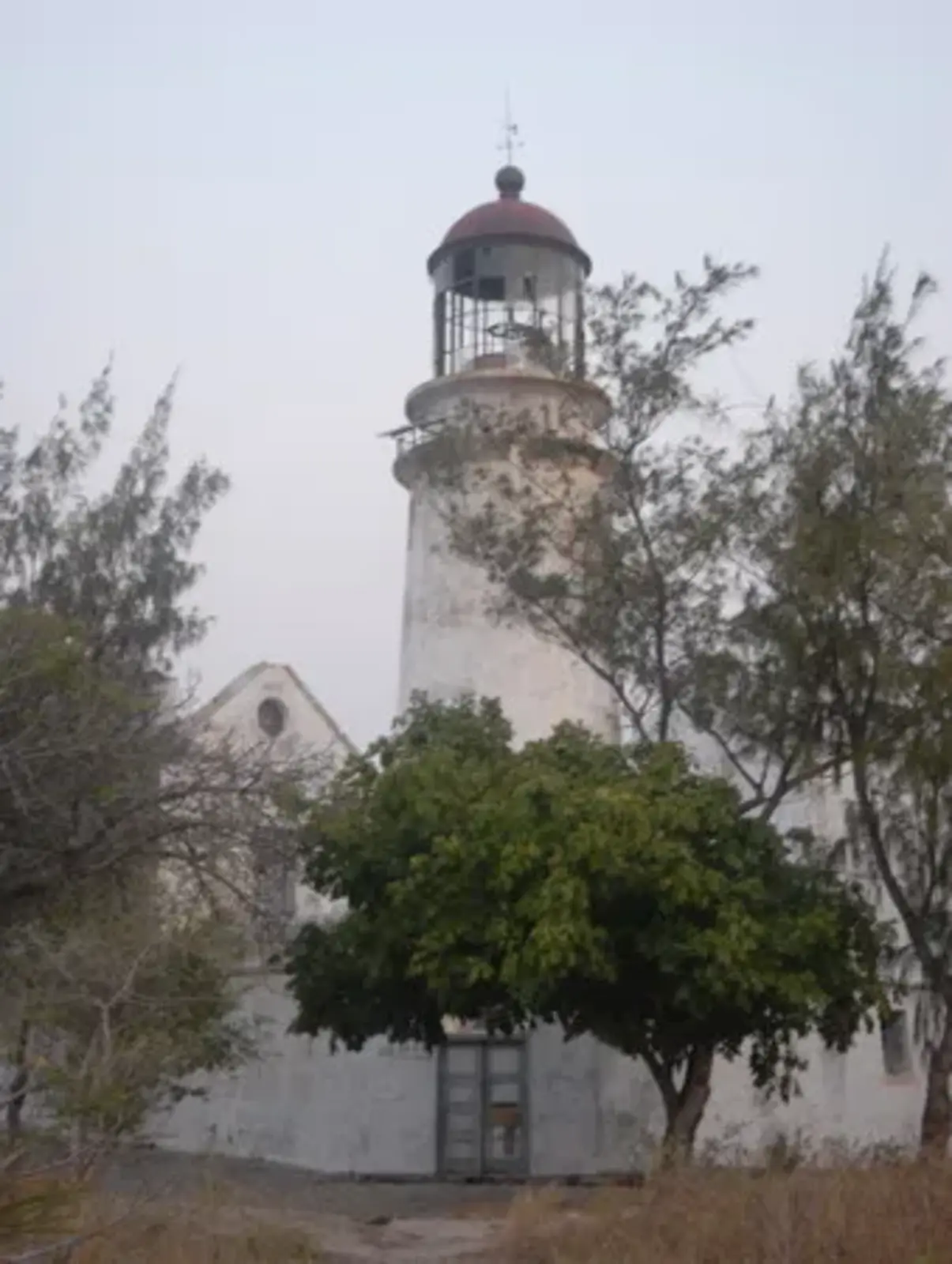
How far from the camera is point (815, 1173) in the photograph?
10.7m

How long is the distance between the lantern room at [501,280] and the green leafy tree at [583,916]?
7581 mm

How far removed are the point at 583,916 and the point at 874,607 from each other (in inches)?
148

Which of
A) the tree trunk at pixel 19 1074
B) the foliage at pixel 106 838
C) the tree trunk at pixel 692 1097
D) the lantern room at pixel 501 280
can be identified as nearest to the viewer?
the foliage at pixel 106 838

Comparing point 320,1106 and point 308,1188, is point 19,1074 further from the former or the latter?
point 320,1106

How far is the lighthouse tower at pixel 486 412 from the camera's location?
2305 cm

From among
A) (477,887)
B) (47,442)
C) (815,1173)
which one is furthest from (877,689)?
(47,442)

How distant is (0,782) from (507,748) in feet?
29.0

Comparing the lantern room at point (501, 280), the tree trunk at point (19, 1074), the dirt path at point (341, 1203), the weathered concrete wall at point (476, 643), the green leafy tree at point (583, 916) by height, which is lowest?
the dirt path at point (341, 1203)

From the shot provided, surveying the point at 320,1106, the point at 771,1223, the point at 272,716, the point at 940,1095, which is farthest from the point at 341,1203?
the point at 272,716

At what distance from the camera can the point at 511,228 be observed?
24.3 m

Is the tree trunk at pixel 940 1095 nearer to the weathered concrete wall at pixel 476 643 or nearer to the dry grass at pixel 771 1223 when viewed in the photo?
the dry grass at pixel 771 1223

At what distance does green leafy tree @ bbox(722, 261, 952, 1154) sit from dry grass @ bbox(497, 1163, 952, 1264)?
5.61 m

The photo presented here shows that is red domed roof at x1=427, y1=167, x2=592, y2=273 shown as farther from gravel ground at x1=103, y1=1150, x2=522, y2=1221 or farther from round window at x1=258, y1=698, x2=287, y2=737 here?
gravel ground at x1=103, y1=1150, x2=522, y2=1221

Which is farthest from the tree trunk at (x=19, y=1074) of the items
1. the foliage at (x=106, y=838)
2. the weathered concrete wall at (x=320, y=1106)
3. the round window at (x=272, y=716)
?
the round window at (x=272, y=716)
